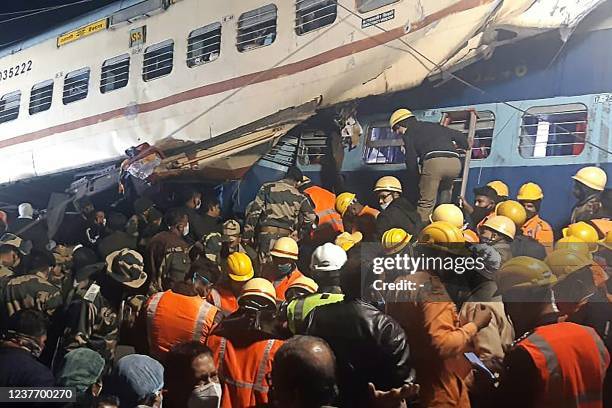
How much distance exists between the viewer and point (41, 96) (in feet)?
11.4

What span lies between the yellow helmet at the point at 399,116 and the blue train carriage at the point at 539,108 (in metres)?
0.02

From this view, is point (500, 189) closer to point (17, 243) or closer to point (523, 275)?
point (523, 275)

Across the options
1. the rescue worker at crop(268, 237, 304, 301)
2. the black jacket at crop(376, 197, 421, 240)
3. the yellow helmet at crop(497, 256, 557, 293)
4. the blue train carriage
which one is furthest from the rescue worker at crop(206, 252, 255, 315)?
the yellow helmet at crop(497, 256, 557, 293)

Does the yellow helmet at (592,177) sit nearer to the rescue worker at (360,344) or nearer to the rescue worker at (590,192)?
the rescue worker at (590,192)

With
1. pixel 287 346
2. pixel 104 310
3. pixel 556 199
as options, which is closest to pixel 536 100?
pixel 556 199

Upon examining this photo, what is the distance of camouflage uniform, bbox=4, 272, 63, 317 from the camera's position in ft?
10.3

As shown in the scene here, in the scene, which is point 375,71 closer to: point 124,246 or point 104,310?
point 124,246

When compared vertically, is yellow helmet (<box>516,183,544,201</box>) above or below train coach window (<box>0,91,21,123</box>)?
below

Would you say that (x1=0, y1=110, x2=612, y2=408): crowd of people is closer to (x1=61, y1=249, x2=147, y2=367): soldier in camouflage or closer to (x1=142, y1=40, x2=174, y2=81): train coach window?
(x1=61, y1=249, x2=147, y2=367): soldier in camouflage

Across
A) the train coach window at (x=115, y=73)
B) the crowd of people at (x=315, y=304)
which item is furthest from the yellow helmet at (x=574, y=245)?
the train coach window at (x=115, y=73)

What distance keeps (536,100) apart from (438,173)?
0.39 m

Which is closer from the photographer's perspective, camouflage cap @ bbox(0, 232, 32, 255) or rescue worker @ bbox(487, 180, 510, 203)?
rescue worker @ bbox(487, 180, 510, 203)

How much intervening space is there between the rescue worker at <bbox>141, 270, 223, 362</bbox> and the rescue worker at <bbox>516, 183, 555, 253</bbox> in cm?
116

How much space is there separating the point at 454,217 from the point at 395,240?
0.21m
